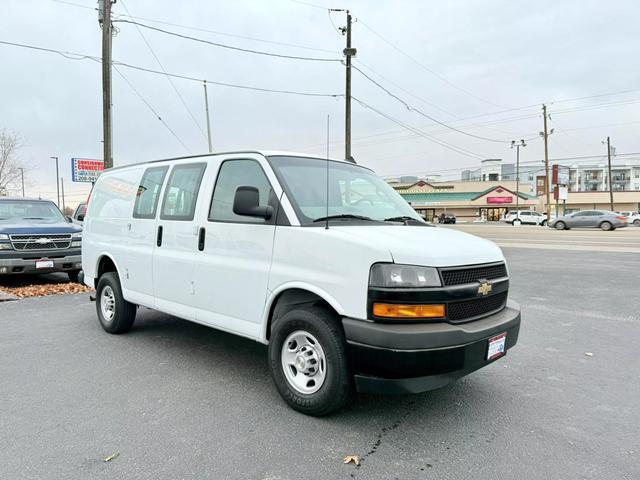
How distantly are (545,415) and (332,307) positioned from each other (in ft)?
6.12

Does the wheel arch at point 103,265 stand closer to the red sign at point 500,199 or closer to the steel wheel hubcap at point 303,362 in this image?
the steel wheel hubcap at point 303,362

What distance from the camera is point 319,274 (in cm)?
325

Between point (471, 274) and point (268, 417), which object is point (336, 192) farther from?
point (268, 417)

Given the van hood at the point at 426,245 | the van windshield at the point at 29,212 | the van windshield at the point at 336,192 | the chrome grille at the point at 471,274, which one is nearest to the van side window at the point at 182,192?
the van windshield at the point at 336,192

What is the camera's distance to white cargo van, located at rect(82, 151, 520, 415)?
297cm

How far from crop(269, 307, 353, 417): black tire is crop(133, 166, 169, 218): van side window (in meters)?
2.21

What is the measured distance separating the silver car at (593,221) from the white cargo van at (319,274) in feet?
110

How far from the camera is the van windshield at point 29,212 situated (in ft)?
31.4

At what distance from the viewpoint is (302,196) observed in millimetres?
3701

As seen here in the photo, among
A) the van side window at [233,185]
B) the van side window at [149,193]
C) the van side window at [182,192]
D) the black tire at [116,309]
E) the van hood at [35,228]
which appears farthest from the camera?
the van hood at [35,228]

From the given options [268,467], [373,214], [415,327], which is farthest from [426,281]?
[268,467]

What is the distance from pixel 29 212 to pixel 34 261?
2105mm

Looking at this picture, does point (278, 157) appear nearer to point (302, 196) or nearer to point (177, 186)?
point (302, 196)

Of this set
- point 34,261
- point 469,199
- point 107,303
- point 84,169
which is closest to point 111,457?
point 107,303
